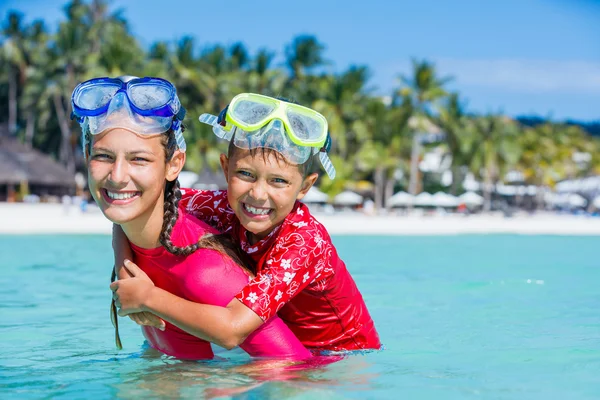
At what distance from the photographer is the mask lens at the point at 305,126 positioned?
3635mm

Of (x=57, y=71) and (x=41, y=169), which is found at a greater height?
(x=57, y=71)

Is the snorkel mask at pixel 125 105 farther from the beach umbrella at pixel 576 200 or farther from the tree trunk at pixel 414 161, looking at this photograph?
the beach umbrella at pixel 576 200

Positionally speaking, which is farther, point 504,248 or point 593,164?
point 593,164

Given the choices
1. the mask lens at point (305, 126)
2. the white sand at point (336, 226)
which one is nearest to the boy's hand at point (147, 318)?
the mask lens at point (305, 126)

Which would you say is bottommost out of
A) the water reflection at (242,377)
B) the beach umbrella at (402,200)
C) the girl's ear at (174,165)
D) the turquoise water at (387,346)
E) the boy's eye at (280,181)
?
the beach umbrella at (402,200)

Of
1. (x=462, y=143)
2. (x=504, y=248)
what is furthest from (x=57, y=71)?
(x=504, y=248)

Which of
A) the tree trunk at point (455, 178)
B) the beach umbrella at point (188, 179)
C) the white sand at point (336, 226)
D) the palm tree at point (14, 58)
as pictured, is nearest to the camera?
the white sand at point (336, 226)

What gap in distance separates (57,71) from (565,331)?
1986 inches

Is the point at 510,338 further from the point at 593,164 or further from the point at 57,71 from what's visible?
the point at 593,164

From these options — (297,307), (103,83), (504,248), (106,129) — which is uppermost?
(103,83)

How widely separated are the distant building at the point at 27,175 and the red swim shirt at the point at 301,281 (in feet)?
135

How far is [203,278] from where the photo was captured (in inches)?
138

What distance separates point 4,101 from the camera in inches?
2384

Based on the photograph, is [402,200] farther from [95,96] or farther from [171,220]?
[95,96]
